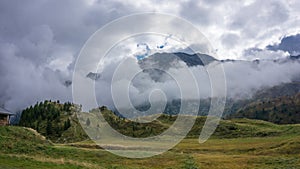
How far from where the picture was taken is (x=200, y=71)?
55.2 meters

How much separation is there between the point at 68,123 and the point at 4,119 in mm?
59844

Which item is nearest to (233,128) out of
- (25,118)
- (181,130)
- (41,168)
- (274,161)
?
(181,130)

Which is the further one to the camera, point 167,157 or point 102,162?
point 167,157

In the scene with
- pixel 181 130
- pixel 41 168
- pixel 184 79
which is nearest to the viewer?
pixel 41 168

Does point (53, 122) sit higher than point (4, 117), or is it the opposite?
point (53, 122)

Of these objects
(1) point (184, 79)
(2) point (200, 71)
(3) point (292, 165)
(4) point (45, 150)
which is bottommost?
(3) point (292, 165)

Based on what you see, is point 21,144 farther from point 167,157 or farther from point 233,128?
point 233,128

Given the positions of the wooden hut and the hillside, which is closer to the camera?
the wooden hut

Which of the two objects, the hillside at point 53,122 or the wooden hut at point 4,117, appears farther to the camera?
the hillside at point 53,122

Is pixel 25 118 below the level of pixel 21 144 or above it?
above

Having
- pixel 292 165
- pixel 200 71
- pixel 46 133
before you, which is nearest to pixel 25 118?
pixel 46 133

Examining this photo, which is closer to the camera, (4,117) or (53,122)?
(4,117)

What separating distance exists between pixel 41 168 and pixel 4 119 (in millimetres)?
47137

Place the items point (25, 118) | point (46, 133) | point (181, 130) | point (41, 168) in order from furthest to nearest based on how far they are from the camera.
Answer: point (181, 130) < point (25, 118) < point (46, 133) < point (41, 168)
